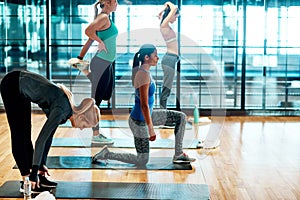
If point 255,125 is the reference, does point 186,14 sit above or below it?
above

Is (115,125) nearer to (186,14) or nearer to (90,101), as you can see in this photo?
(186,14)

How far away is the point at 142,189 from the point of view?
12.1ft

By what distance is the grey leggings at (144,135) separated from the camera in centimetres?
429

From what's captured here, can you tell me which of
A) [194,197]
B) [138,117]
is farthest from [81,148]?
[194,197]

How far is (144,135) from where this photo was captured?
4.29 m

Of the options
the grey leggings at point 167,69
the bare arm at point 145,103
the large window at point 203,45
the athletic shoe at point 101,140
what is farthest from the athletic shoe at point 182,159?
the large window at point 203,45

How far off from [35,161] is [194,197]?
1052 mm

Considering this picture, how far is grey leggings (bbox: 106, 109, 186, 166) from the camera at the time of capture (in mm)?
4293

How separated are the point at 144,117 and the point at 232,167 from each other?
2.76ft

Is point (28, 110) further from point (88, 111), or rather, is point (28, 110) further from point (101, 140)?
point (101, 140)

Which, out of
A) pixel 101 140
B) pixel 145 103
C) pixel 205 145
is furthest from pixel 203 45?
pixel 145 103

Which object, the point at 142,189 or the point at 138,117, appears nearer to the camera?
the point at 142,189

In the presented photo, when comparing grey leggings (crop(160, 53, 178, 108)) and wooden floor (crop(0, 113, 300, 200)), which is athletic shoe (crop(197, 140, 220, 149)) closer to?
wooden floor (crop(0, 113, 300, 200))

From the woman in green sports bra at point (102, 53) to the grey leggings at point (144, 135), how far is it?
839 millimetres
